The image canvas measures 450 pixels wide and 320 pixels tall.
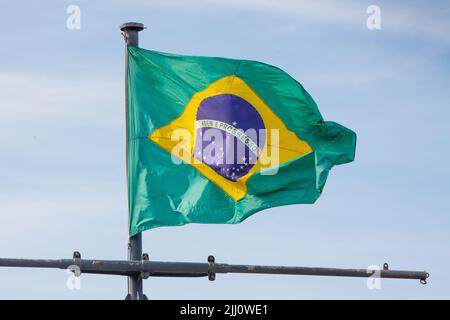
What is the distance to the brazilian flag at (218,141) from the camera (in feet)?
77.8

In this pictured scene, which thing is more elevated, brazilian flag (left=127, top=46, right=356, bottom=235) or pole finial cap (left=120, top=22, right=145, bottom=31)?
pole finial cap (left=120, top=22, right=145, bottom=31)

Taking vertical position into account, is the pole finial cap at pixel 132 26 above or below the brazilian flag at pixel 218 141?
above

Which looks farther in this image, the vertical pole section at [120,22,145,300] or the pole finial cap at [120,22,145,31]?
the pole finial cap at [120,22,145,31]

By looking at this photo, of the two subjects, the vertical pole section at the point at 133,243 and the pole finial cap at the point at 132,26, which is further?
the pole finial cap at the point at 132,26

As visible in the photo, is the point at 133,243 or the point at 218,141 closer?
the point at 133,243

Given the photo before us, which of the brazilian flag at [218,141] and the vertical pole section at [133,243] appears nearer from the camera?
the vertical pole section at [133,243]

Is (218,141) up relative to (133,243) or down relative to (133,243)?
up

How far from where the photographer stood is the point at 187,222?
76.9ft

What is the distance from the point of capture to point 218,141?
24.0 meters

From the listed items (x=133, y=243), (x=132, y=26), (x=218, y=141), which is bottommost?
(x=133, y=243)

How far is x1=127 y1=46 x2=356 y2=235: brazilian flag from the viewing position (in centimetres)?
2370

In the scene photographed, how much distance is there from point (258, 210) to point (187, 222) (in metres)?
1.33
